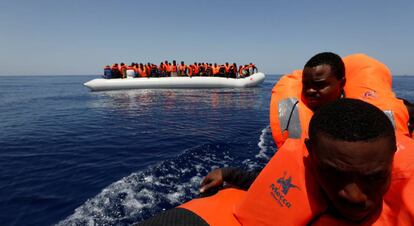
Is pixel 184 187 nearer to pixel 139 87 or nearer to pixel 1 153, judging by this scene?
pixel 1 153

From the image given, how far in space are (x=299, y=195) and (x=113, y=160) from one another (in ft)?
21.1

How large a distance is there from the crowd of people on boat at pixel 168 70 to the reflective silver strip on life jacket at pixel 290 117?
2567 cm

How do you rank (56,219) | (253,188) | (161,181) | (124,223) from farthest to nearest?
1. (161,181)
2. (56,219)
3. (124,223)
4. (253,188)

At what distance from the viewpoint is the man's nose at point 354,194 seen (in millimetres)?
1260

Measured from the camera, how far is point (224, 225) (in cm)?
171

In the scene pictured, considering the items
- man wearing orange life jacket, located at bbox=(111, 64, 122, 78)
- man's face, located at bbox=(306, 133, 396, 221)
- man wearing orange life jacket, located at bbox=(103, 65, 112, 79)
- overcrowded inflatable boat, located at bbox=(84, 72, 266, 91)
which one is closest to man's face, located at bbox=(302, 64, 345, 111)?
man's face, located at bbox=(306, 133, 396, 221)

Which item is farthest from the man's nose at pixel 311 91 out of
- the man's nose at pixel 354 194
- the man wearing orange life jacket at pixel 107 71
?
the man wearing orange life jacket at pixel 107 71

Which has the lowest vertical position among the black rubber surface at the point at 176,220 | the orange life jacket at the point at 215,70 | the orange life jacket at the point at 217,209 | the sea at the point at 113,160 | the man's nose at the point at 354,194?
the sea at the point at 113,160

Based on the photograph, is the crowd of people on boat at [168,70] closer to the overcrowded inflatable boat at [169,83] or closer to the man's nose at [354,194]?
the overcrowded inflatable boat at [169,83]

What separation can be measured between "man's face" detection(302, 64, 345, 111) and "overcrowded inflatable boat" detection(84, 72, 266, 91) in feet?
82.1

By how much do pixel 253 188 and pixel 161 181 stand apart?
4016 millimetres

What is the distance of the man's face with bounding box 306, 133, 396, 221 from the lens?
122cm

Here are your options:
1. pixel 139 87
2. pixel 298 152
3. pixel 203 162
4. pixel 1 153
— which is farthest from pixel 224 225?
pixel 139 87

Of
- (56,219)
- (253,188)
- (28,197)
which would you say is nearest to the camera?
(253,188)
